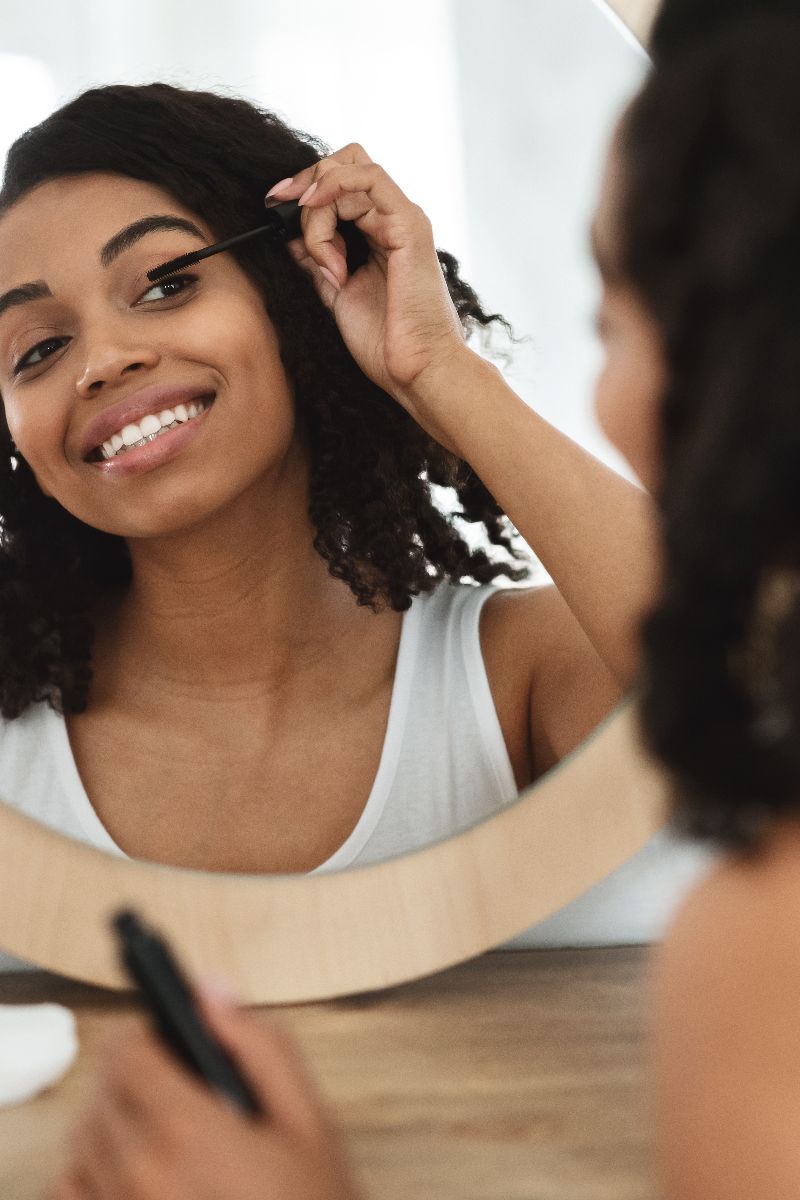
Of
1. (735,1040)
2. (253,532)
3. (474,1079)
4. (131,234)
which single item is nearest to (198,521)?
(253,532)

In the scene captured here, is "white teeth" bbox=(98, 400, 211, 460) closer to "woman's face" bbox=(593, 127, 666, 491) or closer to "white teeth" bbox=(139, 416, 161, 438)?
"white teeth" bbox=(139, 416, 161, 438)

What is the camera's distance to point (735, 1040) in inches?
9.9

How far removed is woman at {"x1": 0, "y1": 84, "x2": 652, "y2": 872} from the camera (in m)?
0.54

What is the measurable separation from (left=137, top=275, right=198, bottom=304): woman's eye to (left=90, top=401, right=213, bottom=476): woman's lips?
0.16 feet

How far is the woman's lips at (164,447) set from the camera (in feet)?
1.79

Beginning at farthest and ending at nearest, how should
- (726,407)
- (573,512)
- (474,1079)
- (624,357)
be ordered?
(573,512) < (474,1079) < (624,357) < (726,407)

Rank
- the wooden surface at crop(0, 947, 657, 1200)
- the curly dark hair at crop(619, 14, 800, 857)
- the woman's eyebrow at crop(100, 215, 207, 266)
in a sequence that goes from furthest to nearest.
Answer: the woman's eyebrow at crop(100, 215, 207, 266), the wooden surface at crop(0, 947, 657, 1200), the curly dark hair at crop(619, 14, 800, 857)

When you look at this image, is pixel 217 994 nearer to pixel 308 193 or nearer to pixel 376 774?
pixel 376 774

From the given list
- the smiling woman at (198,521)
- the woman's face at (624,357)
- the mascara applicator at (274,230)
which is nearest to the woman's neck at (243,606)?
the smiling woman at (198,521)

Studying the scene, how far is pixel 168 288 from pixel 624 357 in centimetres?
27

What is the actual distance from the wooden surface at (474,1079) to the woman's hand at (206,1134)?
104 mm

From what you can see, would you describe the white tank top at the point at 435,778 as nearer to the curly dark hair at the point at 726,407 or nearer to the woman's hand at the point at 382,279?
the woman's hand at the point at 382,279

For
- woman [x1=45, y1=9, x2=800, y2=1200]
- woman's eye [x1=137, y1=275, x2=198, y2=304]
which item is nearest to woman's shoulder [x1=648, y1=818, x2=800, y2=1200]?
woman [x1=45, y1=9, x2=800, y2=1200]

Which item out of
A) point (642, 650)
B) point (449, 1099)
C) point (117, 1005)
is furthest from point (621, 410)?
point (117, 1005)
